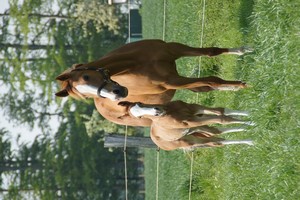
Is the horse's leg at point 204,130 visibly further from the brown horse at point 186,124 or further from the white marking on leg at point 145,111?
the white marking on leg at point 145,111

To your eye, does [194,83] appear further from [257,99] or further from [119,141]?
[119,141]

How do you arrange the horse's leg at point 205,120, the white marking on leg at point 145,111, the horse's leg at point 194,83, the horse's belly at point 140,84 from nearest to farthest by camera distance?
the white marking on leg at point 145,111 < the horse's belly at point 140,84 < the horse's leg at point 194,83 < the horse's leg at point 205,120

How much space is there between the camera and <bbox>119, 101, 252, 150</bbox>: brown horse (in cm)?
613

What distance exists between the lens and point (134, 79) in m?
5.73

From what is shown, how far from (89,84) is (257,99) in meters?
2.83

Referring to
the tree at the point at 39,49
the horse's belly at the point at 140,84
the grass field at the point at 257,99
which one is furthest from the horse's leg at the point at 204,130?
the tree at the point at 39,49

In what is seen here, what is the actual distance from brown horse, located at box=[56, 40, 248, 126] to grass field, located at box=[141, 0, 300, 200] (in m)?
0.65

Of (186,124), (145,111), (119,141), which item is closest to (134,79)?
(145,111)

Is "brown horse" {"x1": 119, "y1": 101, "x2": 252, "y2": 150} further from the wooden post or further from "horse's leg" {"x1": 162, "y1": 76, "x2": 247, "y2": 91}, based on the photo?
the wooden post

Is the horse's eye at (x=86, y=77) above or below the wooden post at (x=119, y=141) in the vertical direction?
above

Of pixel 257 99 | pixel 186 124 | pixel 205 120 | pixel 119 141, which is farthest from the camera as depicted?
pixel 119 141

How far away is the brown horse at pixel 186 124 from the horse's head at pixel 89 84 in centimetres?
56

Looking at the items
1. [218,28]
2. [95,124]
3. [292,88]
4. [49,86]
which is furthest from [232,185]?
[49,86]

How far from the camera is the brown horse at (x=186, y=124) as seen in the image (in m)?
6.13
